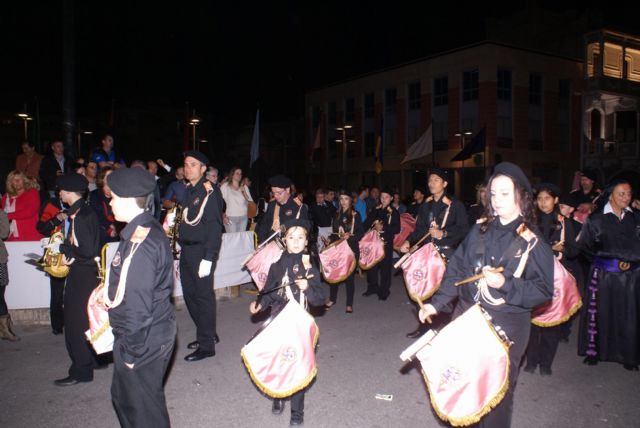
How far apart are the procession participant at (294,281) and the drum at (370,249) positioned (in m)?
4.72

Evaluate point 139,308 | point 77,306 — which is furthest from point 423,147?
point 139,308

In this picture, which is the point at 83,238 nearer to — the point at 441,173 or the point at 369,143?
the point at 441,173

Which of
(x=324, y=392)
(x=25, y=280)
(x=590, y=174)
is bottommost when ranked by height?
(x=324, y=392)

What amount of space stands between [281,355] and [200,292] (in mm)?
2408

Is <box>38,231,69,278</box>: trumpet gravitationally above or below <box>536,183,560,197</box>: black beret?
below

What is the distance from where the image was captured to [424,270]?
654 cm

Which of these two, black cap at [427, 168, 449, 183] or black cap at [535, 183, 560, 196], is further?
black cap at [427, 168, 449, 183]

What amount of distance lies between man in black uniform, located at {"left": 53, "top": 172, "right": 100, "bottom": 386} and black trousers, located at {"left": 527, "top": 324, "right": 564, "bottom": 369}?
16.3 feet

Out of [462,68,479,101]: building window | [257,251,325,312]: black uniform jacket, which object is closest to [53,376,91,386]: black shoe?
[257,251,325,312]: black uniform jacket

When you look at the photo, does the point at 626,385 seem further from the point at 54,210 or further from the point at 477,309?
the point at 54,210

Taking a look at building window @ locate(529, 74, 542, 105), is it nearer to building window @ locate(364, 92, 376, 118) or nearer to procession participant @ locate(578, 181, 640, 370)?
building window @ locate(364, 92, 376, 118)

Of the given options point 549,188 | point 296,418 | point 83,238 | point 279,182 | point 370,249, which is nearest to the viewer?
point 296,418

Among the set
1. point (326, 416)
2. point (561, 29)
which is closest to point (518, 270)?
point (326, 416)

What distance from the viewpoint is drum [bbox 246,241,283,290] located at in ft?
24.3
